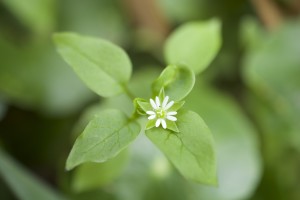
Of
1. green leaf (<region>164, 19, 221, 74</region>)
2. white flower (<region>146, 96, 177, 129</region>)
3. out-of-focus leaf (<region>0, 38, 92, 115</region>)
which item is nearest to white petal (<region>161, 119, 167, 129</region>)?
white flower (<region>146, 96, 177, 129</region>)

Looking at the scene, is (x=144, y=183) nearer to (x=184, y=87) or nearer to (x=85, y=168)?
(x=85, y=168)

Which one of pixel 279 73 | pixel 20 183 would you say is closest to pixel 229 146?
pixel 279 73

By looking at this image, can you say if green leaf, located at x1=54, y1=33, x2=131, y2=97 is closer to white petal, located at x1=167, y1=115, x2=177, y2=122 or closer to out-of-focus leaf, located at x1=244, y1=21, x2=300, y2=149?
white petal, located at x1=167, y1=115, x2=177, y2=122

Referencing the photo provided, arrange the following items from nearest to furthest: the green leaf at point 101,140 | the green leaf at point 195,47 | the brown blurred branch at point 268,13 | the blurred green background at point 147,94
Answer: the green leaf at point 101,140, the green leaf at point 195,47, the blurred green background at point 147,94, the brown blurred branch at point 268,13

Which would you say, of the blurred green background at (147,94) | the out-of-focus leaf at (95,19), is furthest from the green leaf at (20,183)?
the out-of-focus leaf at (95,19)

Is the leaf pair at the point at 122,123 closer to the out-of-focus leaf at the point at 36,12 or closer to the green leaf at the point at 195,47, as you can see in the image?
the green leaf at the point at 195,47
